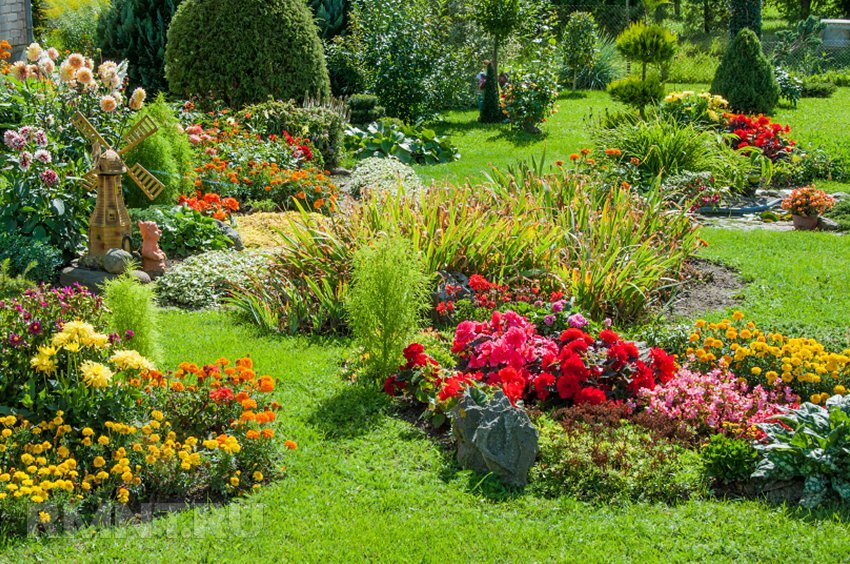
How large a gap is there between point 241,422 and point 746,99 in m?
13.9

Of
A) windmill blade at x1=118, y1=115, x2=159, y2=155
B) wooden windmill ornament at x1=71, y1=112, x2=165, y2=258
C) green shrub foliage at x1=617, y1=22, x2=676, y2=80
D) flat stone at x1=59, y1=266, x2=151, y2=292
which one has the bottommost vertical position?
flat stone at x1=59, y1=266, x2=151, y2=292

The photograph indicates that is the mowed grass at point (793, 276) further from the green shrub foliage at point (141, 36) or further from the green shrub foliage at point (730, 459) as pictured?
the green shrub foliage at point (141, 36)

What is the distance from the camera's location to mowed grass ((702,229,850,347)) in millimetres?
7046

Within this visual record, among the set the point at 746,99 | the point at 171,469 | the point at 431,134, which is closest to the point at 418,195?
the point at 171,469

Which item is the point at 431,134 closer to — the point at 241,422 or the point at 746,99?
the point at 746,99

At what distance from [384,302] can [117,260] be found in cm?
313

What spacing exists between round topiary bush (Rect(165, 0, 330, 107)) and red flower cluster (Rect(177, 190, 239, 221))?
4153mm

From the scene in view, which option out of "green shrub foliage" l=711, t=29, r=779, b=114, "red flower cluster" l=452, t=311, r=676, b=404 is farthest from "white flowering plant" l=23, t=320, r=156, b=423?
"green shrub foliage" l=711, t=29, r=779, b=114

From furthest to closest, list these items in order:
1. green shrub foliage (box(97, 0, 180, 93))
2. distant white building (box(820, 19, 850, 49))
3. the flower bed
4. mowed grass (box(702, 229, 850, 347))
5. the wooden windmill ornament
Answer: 1. distant white building (box(820, 19, 850, 49))
2. green shrub foliage (box(97, 0, 180, 93))
3. the wooden windmill ornament
4. mowed grass (box(702, 229, 850, 347))
5. the flower bed

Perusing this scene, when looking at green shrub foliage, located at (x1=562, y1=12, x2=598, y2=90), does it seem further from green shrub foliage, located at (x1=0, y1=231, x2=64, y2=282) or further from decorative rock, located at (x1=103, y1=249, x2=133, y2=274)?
green shrub foliage, located at (x1=0, y1=231, x2=64, y2=282)

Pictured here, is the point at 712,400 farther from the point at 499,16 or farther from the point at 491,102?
the point at 499,16

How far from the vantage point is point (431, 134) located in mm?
14102

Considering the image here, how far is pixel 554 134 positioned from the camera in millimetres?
15656

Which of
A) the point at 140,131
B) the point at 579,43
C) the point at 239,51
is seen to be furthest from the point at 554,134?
the point at 140,131
